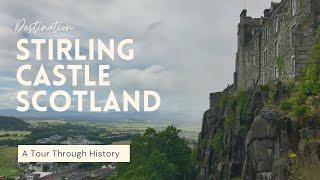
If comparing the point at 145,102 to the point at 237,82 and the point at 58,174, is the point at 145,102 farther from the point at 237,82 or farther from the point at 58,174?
the point at 58,174

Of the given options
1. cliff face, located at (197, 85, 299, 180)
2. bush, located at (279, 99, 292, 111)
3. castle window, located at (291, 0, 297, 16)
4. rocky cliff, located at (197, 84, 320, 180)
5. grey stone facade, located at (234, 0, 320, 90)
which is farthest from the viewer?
castle window, located at (291, 0, 297, 16)

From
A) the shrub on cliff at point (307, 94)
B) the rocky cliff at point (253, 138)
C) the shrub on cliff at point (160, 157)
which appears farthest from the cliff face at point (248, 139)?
the shrub on cliff at point (160, 157)

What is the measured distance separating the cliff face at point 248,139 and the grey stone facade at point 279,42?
327 centimetres

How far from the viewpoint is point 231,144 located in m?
49.2

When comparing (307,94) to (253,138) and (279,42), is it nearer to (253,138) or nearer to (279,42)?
(253,138)

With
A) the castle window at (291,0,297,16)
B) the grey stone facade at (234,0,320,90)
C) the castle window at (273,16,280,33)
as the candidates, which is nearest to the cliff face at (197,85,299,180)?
the grey stone facade at (234,0,320,90)

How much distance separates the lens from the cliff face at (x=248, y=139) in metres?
31.7

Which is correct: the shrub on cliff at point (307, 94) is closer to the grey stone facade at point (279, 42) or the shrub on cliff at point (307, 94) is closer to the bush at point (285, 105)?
the bush at point (285, 105)

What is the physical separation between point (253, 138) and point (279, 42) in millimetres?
14965

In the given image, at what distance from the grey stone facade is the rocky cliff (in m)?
2.81

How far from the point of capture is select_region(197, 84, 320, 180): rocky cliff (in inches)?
1226

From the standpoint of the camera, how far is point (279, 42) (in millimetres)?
46250

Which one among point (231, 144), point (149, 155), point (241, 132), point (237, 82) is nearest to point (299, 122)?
point (241, 132)

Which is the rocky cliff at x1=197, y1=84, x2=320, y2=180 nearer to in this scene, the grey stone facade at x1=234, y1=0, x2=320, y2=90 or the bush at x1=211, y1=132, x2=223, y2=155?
the bush at x1=211, y1=132, x2=223, y2=155
